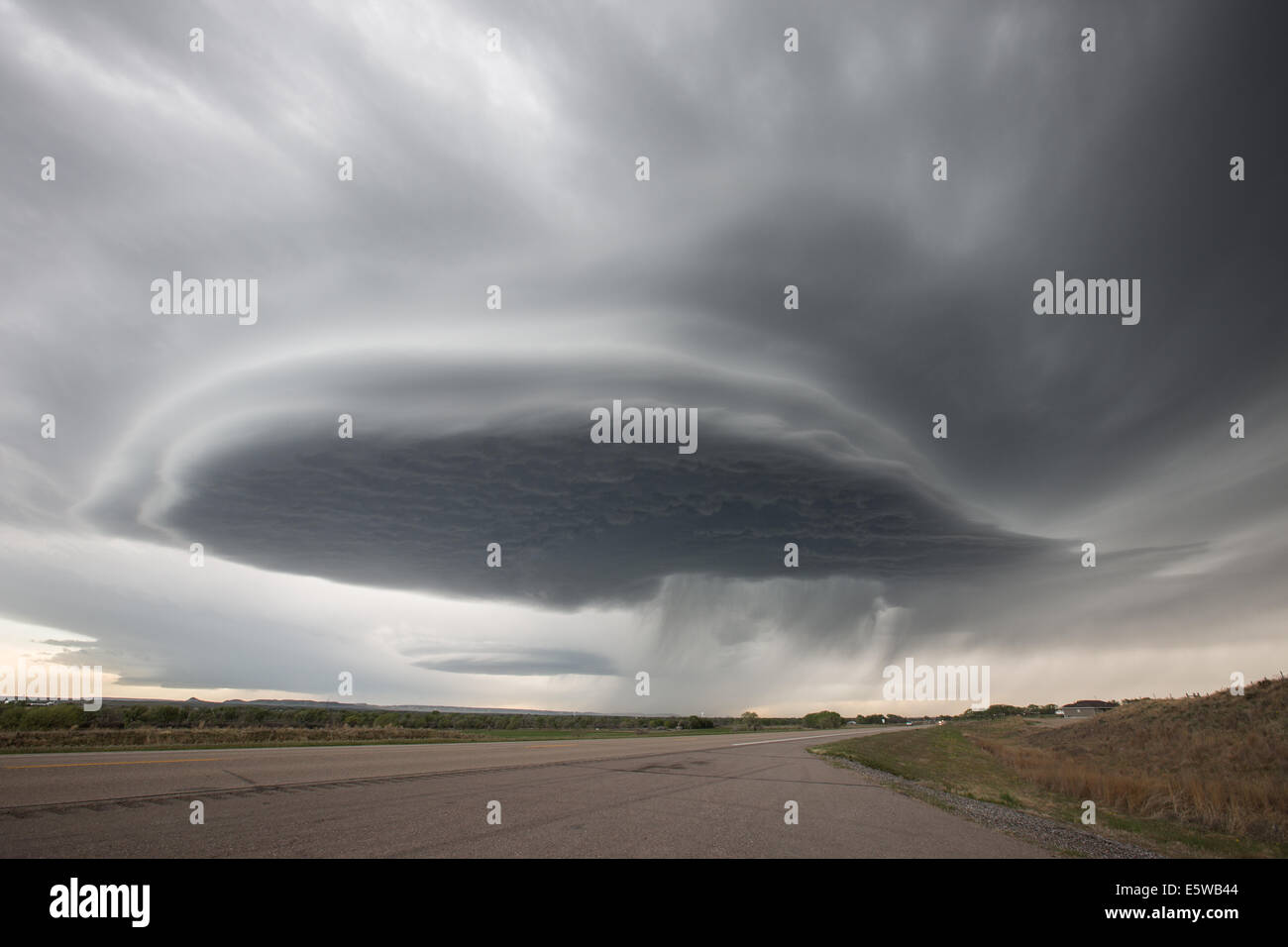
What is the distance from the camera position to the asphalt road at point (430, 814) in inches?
349

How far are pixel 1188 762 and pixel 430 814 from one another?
1681 inches

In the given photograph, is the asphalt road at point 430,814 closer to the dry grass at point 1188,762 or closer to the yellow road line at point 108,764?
the yellow road line at point 108,764

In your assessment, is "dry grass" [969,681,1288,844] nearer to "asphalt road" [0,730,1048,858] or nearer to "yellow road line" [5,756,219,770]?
"asphalt road" [0,730,1048,858]

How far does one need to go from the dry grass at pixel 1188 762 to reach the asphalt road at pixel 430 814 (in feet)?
34.7

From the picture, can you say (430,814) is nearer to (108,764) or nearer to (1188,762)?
(108,764)

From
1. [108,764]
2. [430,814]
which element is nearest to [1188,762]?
[430,814]

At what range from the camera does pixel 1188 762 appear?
35312 millimetres

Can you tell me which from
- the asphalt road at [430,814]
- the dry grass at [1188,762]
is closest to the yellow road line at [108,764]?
the asphalt road at [430,814]
